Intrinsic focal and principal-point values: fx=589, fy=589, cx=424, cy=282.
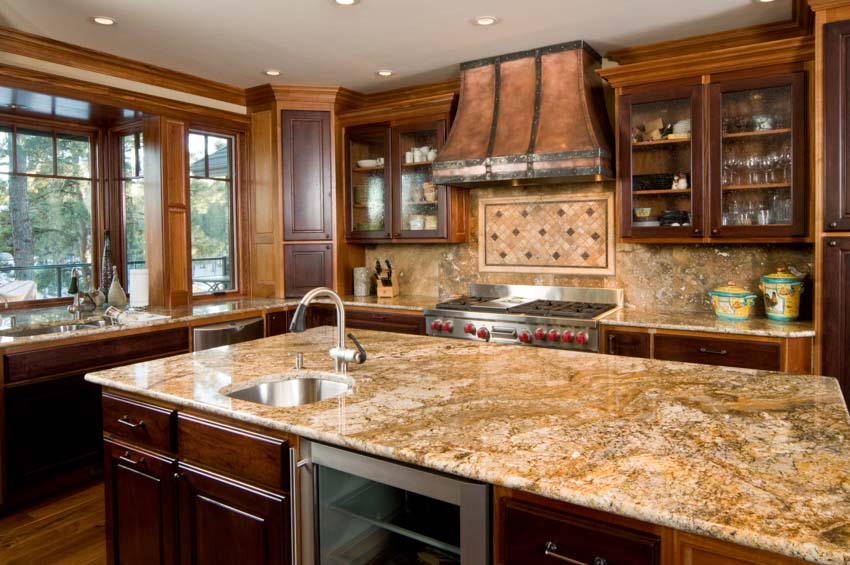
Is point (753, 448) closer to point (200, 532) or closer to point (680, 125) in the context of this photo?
point (200, 532)

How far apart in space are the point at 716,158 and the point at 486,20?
1.61 metres

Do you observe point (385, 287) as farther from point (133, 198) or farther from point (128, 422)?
point (128, 422)

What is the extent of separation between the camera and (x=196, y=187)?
4875 mm

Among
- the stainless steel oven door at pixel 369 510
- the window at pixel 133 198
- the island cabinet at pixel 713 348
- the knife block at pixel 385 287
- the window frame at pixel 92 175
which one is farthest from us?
the knife block at pixel 385 287

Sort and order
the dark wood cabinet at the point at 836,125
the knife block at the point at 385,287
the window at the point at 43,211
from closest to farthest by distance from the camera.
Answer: the dark wood cabinet at the point at 836,125
the window at the point at 43,211
the knife block at the point at 385,287

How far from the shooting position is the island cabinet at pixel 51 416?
3.15 meters

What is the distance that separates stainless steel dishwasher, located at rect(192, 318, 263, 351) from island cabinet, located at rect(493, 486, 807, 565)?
10.7 feet

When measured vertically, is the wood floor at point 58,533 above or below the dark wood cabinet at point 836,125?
below

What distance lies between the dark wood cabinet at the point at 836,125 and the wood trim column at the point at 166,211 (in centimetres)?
427

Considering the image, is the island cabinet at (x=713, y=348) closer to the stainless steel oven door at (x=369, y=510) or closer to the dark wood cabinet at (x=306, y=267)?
the stainless steel oven door at (x=369, y=510)

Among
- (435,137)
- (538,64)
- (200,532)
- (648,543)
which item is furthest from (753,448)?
(435,137)

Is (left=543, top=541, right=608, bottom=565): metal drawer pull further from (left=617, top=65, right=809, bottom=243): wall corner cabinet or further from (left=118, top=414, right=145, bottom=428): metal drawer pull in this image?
(left=617, top=65, right=809, bottom=243): wall corner cabinet

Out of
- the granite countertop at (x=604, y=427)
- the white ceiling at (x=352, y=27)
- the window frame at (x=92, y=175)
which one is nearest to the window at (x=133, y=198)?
the window frame at (x=92, y=175)

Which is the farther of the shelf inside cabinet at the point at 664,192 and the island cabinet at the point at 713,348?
the shelf inside cabinet at the point at 664,192
